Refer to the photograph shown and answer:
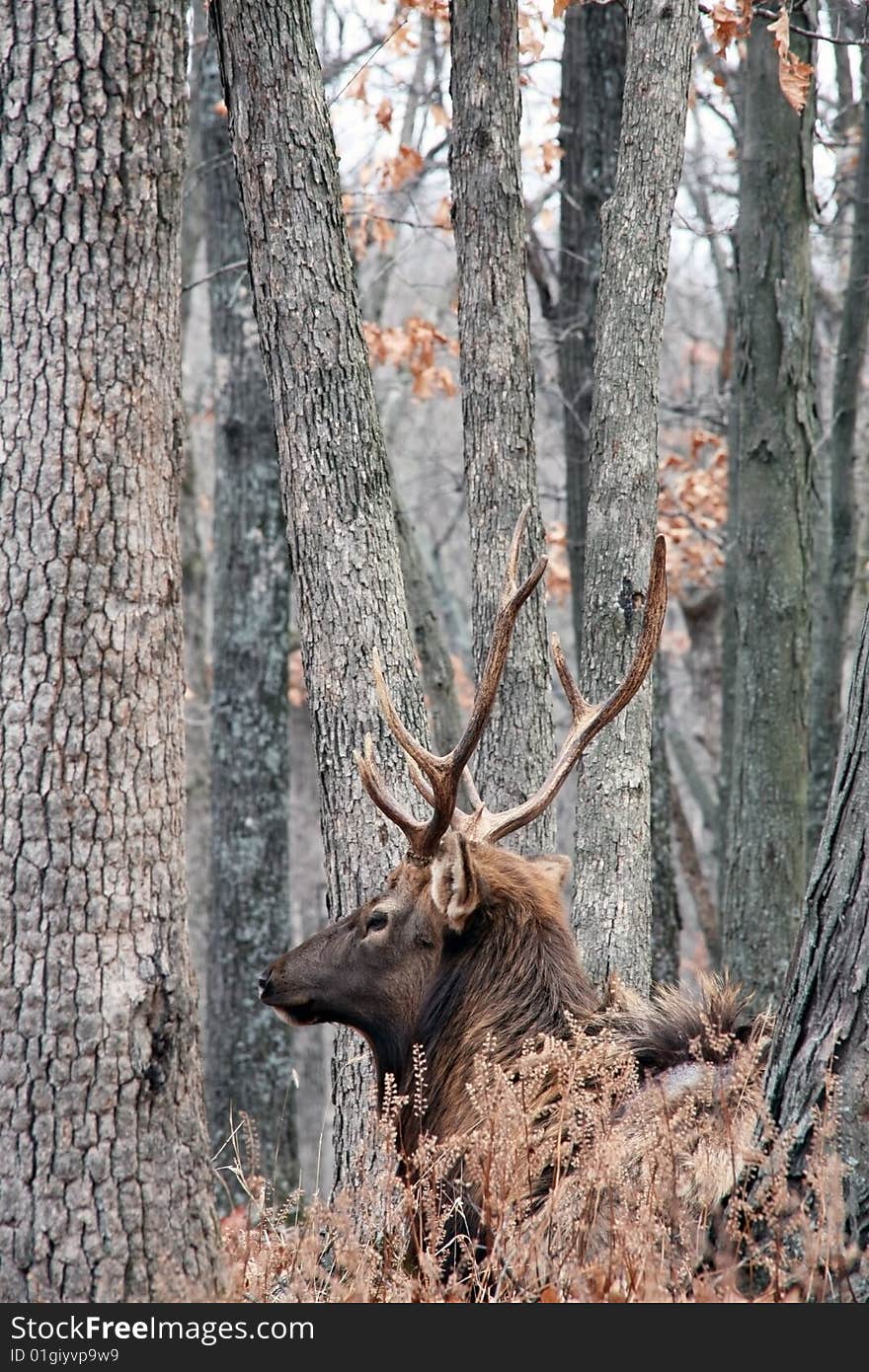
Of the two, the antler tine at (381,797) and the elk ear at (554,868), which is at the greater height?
the antler tine at (381,797)

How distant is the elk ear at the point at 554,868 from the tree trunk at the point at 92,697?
199 cm

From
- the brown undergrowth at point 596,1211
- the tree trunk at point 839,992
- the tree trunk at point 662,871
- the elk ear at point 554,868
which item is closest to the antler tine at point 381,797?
the elk ear at point 554,868

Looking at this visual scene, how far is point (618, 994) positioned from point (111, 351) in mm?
2792

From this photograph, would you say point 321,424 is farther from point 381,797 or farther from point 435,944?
point 435,944

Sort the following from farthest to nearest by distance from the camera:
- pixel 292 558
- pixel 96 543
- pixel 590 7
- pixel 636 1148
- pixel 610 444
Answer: pixel 590 7, pixel 610 444, pixel 292 558, pixel 636 1148, pixel 96 543

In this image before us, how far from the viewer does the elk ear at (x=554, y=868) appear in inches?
205

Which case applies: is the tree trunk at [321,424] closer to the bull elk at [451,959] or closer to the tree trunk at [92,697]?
the bull elk at [451,959]

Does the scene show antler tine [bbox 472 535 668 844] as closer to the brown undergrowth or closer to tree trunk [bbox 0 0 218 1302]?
the brown undergrowth

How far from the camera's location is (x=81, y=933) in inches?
A: 128

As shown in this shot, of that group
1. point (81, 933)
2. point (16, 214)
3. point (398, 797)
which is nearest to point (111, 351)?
point (16, 214)

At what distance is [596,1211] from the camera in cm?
354
